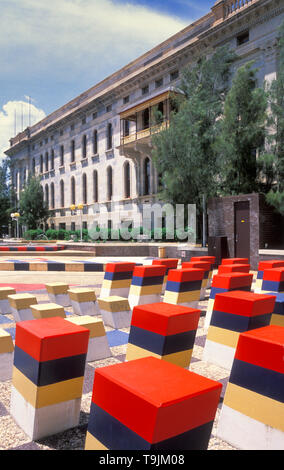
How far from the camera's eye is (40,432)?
119 inches

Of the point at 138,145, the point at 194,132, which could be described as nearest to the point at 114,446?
the point at 194,132

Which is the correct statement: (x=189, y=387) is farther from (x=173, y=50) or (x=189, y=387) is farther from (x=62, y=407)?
(x=173, y=50)

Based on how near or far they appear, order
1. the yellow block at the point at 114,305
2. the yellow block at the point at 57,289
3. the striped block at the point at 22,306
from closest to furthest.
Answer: the yellow block at the point at 114,305 → the striped block at the point at 22,306 → the yellow block at the point at 57,289

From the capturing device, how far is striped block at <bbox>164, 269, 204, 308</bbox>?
23.7ft

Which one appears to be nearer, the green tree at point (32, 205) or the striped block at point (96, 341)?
the striped block at point (96, 341)

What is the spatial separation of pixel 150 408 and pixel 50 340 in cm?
136

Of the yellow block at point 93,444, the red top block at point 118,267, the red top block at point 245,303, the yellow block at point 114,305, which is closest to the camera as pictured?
the yellow block at point 93,444

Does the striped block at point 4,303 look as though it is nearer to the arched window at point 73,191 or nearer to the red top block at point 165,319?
the red top block at point 165,319

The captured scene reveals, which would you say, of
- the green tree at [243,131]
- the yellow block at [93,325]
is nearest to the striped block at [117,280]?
the yellow block at [93,325]

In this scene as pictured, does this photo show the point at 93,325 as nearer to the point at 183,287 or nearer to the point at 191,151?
the point at 183,287

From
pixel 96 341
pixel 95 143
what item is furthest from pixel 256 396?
pixel 95 143

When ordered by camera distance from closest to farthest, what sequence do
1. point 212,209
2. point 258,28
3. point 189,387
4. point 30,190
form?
1. point 189,387
2. point 212,209
3. point 258,28
4. point 30,190

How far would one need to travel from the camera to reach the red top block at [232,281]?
6.26m
